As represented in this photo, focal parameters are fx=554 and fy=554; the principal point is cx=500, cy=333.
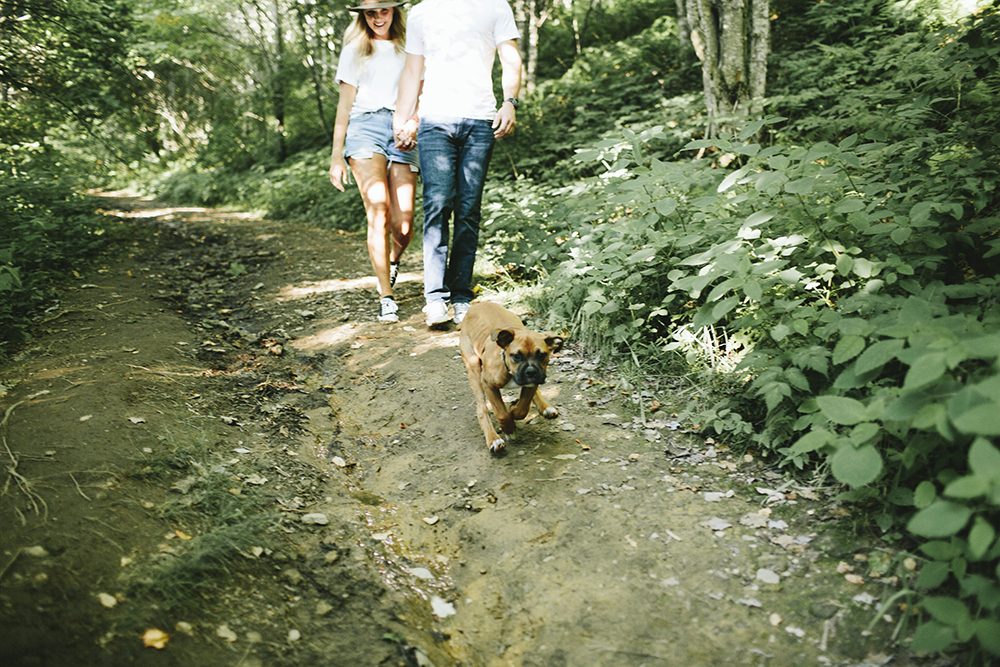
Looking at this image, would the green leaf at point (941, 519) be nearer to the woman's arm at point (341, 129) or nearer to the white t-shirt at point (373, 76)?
the woman's arm at point (341, 129)

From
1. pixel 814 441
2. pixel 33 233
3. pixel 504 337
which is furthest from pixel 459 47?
pixel 33 233

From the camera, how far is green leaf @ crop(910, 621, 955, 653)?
1680 millimetres

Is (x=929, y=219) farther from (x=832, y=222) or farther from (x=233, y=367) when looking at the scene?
(x=233, y=367)

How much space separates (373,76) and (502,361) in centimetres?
328

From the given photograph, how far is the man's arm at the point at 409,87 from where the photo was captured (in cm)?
470

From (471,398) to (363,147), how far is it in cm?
251

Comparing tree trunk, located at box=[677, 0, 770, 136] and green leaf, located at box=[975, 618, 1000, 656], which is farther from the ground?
tree trunk, located at box=[677, 0, 770, 136]

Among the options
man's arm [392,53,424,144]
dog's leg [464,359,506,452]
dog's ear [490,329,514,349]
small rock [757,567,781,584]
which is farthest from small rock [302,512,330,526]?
man's arm [392,53,424,144]

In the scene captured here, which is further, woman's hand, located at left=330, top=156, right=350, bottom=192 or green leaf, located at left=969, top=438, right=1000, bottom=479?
woman's hand, located at left=330, top=156, right=350, bottom=192

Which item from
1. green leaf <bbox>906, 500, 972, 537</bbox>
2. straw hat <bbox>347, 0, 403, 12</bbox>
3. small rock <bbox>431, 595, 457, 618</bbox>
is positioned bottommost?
small rock <bbox>431, 595, 457, 618</bbox>

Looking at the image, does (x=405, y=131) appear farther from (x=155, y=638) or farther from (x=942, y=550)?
(x=942, y=550)

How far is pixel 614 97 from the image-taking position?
35.6 feet

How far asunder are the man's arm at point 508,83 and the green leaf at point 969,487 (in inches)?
145

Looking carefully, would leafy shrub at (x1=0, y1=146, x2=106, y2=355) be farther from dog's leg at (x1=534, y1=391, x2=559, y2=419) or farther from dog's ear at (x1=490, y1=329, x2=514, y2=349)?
dog's leg at (x1=534, y1=391, x2=559, y2=419)
